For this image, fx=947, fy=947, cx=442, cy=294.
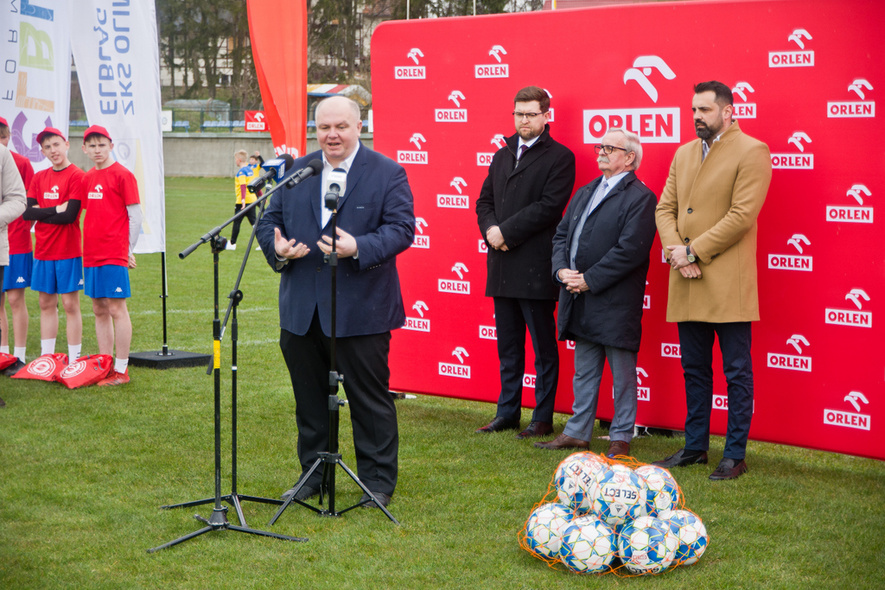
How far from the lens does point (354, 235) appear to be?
4.89 meters

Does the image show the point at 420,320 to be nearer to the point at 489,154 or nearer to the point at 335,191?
the point at 489,154

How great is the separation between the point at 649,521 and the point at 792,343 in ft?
7.23

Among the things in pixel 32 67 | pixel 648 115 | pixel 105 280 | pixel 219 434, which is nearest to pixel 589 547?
pixel 219 434

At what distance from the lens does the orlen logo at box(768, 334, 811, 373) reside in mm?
5812

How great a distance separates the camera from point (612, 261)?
5.85 metres

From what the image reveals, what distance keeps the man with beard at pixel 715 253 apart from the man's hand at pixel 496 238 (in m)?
1.15

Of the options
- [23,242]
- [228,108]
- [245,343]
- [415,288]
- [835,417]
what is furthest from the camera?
[228,108]

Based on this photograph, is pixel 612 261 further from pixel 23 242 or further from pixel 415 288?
pixel 23 242

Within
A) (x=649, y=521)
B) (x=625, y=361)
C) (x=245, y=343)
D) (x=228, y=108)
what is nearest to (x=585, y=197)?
(x=625, y=361)

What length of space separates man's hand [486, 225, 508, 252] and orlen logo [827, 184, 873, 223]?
81.6 inches

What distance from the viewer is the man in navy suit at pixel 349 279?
4806 millimetres

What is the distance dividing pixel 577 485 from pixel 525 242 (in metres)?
2.50

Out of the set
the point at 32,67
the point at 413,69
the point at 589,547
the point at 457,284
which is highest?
the point at 32,67

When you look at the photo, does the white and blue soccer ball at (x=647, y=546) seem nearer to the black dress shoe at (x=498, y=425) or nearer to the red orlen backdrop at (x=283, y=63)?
the black dress shoe at (x=498, y=425)
